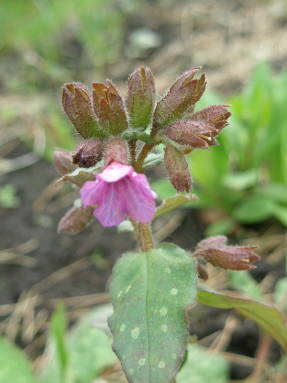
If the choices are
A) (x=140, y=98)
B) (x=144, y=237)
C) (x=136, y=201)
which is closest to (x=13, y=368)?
(x=144, y=237)

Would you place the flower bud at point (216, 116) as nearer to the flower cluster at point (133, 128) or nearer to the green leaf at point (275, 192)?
the flower cluster at point (133, 128)

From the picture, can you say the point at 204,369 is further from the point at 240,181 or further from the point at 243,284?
the point at 240,181

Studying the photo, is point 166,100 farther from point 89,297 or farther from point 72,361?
point 89,297

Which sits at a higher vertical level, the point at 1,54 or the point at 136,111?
the point at 1,54

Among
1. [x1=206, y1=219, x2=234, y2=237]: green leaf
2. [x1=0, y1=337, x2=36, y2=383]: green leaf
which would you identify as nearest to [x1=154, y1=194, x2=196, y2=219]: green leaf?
[x1=0, y1=337, x2=36, y2=383]: green leaf

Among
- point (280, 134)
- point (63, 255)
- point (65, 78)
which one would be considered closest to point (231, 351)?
point (63, 255)

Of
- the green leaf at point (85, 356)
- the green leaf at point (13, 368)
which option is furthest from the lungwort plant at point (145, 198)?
the green leaf at point (13, 368)

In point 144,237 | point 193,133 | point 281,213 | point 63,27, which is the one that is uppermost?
point 63,27
